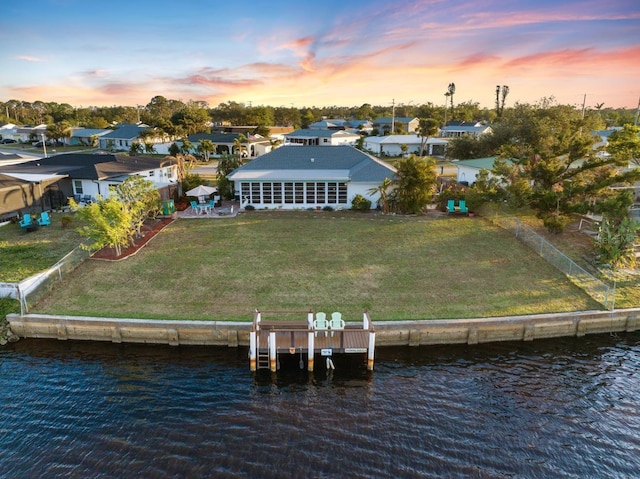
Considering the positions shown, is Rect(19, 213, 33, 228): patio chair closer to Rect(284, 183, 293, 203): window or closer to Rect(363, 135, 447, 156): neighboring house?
Rect(284, 183, 293, 203): window

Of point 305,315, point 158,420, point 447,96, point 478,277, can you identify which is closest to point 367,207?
point 478,277

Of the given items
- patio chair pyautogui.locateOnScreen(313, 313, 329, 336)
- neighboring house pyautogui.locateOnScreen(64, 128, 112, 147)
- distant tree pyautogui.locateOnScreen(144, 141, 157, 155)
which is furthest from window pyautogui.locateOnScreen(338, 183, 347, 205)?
neighboring house pyautogui.locateOnScreen(64, 128, 112, 147)

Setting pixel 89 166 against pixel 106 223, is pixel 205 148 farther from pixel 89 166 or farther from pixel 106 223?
pixel 106 223

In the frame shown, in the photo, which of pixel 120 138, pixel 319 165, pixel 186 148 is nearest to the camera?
pixel 319 165

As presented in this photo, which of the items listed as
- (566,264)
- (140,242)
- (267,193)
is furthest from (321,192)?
(566,264)

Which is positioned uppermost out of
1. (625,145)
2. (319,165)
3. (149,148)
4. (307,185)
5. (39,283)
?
(625,145)

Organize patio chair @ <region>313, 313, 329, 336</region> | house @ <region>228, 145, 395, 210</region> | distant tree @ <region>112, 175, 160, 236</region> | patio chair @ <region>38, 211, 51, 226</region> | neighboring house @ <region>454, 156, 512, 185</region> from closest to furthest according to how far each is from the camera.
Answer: patio chair @ <region>313, 313, 329, 336</region>
distant tree @ <region>112, 175, 160, 236</region>
patio chair @ <region>38, 211, 51, 226</region>
house @ <region>228, 145, 395, 210</region>
neighboring house @ <region>454, 156, 512, 185</region>

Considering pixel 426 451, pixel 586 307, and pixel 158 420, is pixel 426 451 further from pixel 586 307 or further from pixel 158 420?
pixel 586 307
